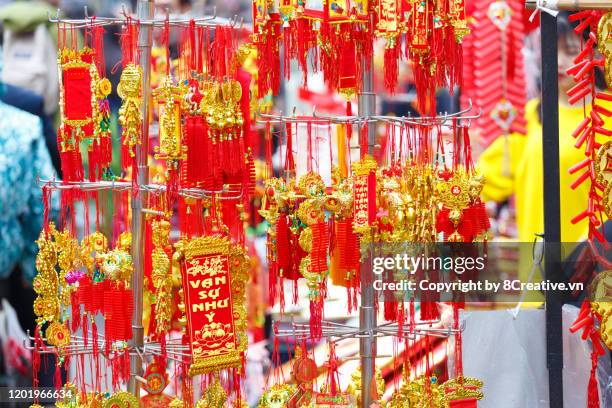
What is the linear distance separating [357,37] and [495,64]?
5.71 feet

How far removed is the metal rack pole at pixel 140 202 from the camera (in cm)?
350

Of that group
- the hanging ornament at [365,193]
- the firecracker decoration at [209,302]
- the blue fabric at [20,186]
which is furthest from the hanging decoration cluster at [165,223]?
the blue fabric at [20,186]

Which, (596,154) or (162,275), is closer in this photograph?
A: (596,154)

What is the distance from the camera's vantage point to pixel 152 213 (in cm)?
351

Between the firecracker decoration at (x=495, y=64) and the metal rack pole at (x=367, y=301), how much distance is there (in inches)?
64.2

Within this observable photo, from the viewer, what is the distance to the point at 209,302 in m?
3.33

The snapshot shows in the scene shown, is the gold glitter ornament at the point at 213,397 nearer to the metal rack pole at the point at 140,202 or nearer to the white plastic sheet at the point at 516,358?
the metal rack pole at the point at 140,202

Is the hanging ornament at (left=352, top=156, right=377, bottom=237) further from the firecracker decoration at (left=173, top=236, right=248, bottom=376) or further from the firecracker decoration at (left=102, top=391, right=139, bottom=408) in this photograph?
the firecracker decoration at (left=102, top=391, right=139, bottom=408)

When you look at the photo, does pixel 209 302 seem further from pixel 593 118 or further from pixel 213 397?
pixel 593 118

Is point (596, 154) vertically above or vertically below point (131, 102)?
below

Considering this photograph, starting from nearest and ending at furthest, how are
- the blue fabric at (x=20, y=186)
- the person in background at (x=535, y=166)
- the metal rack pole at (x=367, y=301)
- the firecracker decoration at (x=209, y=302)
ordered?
the firecracker decoration at (x=209, y=302) < the metal rack pole at (x=367, y=301) < the person in background at (x=535, y=166) < the blue fabric at (x=20, y=186)

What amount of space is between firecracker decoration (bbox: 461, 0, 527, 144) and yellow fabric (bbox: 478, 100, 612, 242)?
57 mm

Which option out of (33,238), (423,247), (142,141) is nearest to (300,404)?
(423,247)

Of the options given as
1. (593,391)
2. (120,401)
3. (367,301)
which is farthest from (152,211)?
(593,391)
